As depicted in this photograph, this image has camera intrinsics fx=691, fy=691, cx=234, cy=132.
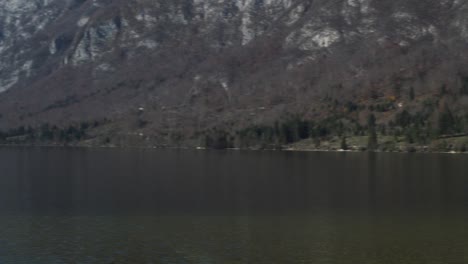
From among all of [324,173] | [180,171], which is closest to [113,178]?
[180,171]

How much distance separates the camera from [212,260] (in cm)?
6091

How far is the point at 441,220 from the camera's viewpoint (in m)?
→ 83.2

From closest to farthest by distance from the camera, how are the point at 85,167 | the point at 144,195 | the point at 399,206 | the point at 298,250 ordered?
the point at 298,250, the point at 399,206, the point at 144,195, the point at 85,167

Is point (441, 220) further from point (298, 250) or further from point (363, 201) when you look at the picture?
point (298, 250)

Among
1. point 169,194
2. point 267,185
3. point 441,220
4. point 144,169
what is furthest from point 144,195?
point 144,169

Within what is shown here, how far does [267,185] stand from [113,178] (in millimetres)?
34441

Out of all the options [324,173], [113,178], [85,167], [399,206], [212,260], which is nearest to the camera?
[212,260]

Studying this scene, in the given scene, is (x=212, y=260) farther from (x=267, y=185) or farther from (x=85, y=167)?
(x=85, y=167)

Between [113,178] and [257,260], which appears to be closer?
[257,260]

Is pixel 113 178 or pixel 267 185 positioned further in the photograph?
pixel 113 178

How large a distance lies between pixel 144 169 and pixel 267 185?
50.7 m

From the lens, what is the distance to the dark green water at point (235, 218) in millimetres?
63812

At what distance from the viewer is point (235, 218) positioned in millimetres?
83875

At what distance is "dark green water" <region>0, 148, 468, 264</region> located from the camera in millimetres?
63812
